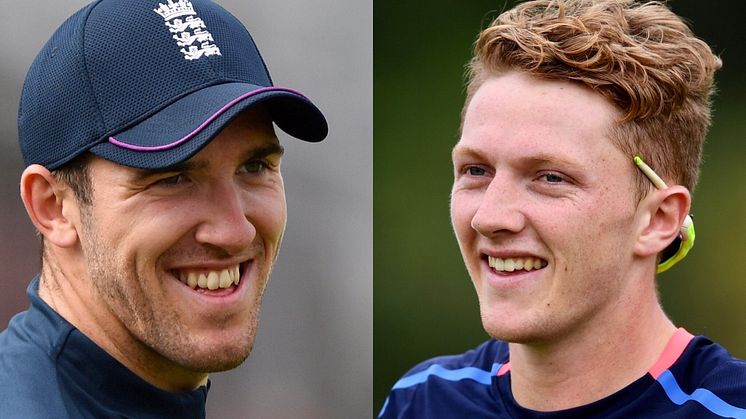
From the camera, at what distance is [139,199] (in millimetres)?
1903

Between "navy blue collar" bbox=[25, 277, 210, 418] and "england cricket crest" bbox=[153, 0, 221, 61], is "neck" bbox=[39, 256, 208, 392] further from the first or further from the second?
"england cricket crest" bbox=[153, 0, 221, 61]

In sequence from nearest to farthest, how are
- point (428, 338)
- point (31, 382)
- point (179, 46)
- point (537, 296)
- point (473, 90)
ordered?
point (31, 382) < point (179, 46) < point (537, 296) < point (473, 90) < point (428, 338)

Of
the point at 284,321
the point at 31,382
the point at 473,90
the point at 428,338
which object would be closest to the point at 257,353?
the point at 284,321

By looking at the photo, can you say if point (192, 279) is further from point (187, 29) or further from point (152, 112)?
point (187, 29)

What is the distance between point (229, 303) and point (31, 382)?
0.44 m

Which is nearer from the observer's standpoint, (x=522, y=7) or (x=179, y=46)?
(x=179, y=46)

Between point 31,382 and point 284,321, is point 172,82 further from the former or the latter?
point 284,321

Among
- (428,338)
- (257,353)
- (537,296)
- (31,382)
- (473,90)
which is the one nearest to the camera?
(31,382)

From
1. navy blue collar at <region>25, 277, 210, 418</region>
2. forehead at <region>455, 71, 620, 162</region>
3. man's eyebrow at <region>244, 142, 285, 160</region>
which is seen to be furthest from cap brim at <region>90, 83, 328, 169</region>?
forehead at <region>455, 71, 620, 162</region>

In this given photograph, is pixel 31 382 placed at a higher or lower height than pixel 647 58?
lower

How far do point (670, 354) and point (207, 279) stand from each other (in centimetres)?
119

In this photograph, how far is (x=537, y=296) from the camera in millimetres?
2271

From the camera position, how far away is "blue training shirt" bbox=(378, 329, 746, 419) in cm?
220

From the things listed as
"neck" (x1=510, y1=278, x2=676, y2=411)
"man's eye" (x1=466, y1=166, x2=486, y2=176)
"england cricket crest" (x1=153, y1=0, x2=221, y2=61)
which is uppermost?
"england cricket crest" (x1=153, y1=0, x2=221, y2=61)
